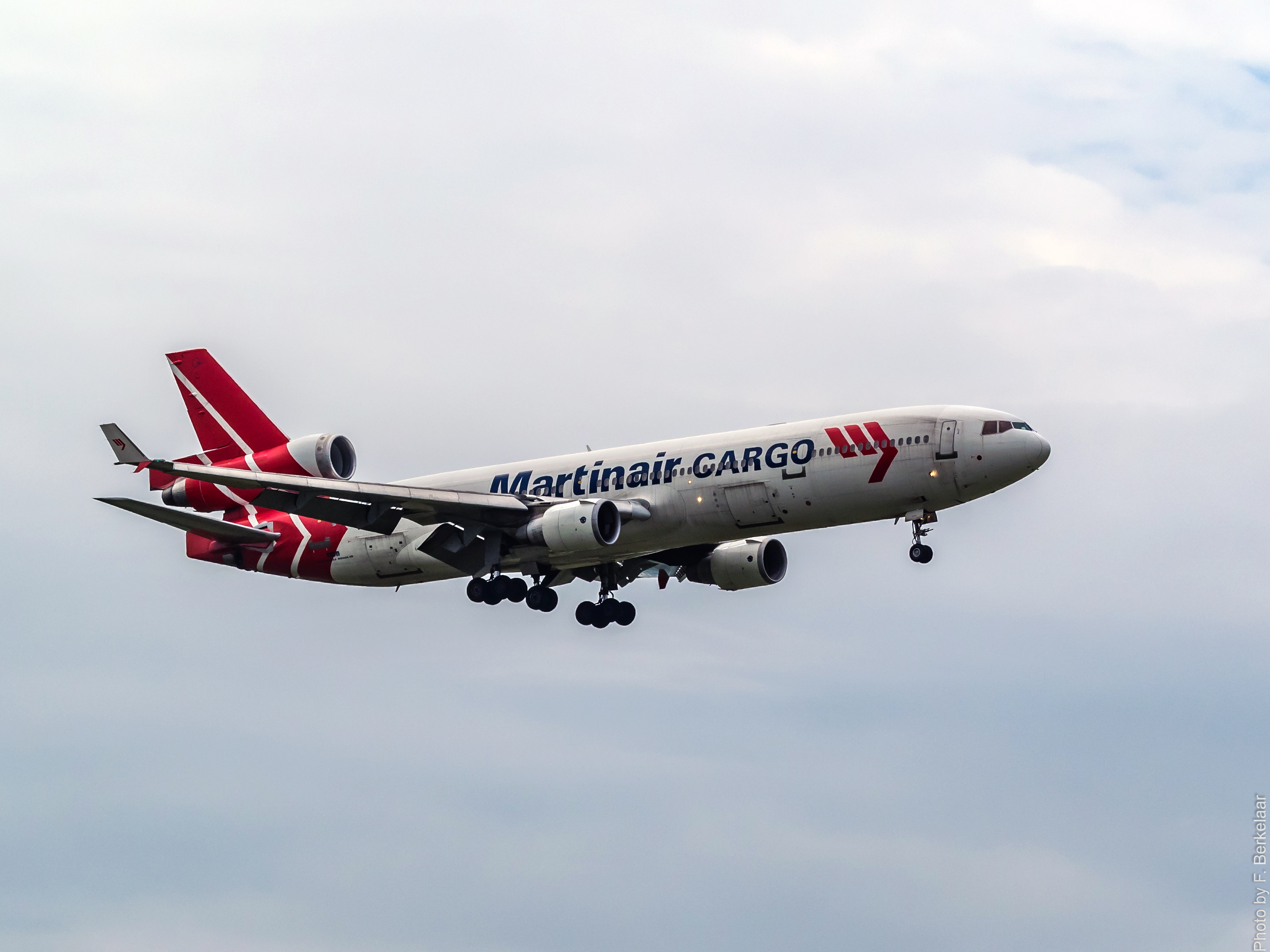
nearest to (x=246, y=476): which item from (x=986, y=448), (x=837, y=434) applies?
(x=837, y=434)

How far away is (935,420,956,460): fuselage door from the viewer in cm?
4944

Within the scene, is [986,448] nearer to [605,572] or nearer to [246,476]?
[605,572]

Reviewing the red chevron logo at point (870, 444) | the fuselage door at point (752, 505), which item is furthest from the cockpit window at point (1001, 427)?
the fuselage door at point (752, 505)

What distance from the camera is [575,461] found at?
55875 millimetres

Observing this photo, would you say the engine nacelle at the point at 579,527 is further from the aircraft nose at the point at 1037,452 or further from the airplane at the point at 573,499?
the aircraft nose at the point at 1037,452

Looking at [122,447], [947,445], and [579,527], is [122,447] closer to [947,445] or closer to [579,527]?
[579,527]

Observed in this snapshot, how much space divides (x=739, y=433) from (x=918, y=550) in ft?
23.2

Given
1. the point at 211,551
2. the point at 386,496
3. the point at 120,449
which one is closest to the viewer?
the point at 120,449

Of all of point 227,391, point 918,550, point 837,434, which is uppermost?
point 227,391

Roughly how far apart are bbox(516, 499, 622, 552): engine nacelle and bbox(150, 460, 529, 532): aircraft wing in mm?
1369

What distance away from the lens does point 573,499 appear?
55.0 m

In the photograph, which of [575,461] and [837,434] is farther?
[575,461]

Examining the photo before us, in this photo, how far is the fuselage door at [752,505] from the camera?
168 ft

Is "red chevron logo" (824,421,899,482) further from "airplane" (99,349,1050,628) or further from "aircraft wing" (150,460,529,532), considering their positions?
"aircraft wing" (150,460,529,532)
